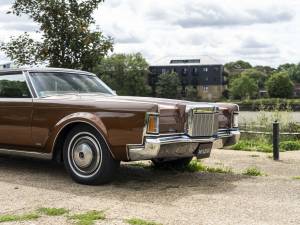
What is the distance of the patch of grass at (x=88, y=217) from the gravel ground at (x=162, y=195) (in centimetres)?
7

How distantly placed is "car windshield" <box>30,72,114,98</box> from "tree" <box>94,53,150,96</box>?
A: 100 meters

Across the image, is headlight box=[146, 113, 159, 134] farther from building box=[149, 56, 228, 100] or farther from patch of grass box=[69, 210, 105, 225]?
building box=[149, 56, 228, 100]

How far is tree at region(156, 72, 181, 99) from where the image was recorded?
112 metres

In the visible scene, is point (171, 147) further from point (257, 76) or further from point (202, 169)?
point (257, 76)

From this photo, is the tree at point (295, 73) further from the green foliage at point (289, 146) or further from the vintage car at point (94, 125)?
the vintage car at point (94, 125)

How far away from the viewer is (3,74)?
322 inches

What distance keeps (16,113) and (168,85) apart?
106 metres

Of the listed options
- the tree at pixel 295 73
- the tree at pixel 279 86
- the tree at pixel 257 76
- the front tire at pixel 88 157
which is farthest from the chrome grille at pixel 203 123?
the tree at pixel 295 73

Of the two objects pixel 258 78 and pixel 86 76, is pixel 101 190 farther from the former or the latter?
pixel 258 78

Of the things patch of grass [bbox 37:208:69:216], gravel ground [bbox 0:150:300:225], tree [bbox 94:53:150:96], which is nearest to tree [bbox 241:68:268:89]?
tree [bbox 94:53:150:96]

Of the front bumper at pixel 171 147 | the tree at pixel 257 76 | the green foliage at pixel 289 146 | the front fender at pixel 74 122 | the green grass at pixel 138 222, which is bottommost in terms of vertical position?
the green foliage at pixel 289 146

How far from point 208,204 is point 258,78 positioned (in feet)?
463

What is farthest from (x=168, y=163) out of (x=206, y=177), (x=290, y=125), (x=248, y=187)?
(x=290, y=125)

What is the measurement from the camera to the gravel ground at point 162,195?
17.2 feet
